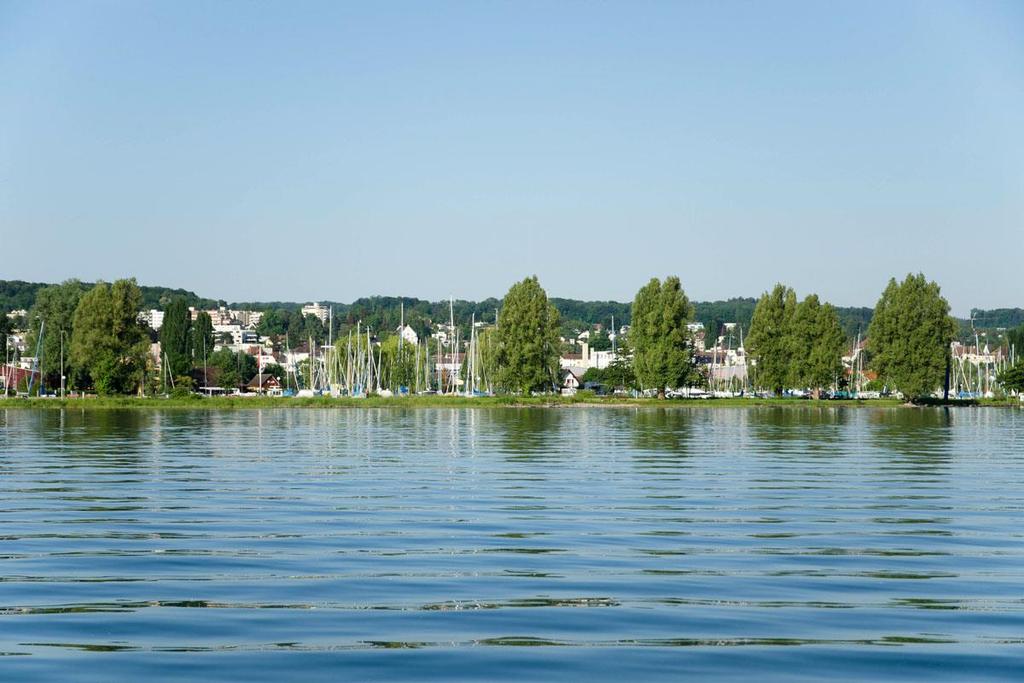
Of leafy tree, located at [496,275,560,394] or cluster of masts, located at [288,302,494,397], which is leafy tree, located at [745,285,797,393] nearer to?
leafy tree, located at [496,275,560,394]

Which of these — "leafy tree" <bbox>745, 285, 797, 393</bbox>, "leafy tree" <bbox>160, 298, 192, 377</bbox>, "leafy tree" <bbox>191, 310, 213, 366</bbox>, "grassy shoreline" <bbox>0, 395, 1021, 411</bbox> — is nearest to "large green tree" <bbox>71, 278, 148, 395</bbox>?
"grassy shoreline" <bbox>0, 395, 1021, 411</bbox>

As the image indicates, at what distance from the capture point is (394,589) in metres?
15.9

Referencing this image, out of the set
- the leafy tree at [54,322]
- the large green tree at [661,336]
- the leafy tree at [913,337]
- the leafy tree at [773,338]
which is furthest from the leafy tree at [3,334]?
the leafy tree at [913,337]

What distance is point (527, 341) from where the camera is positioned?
133500mm

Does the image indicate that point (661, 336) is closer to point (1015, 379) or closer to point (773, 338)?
point (773, 338)

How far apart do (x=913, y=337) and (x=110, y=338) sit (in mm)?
80524

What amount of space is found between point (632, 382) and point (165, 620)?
5244 inches

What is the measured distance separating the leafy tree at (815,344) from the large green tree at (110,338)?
69.4 metres

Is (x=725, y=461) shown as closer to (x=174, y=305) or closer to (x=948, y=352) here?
(x=948, y=352)

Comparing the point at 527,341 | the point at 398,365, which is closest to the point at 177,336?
the point at 398,365

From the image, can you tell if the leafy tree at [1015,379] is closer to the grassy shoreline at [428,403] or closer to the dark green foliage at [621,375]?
the grassy shoreline at [428,403]

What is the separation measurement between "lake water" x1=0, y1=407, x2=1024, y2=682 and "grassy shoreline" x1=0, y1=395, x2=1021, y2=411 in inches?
3483

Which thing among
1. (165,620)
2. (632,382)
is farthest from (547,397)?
(165,620)

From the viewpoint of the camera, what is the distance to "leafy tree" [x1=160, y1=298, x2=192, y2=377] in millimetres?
157750
